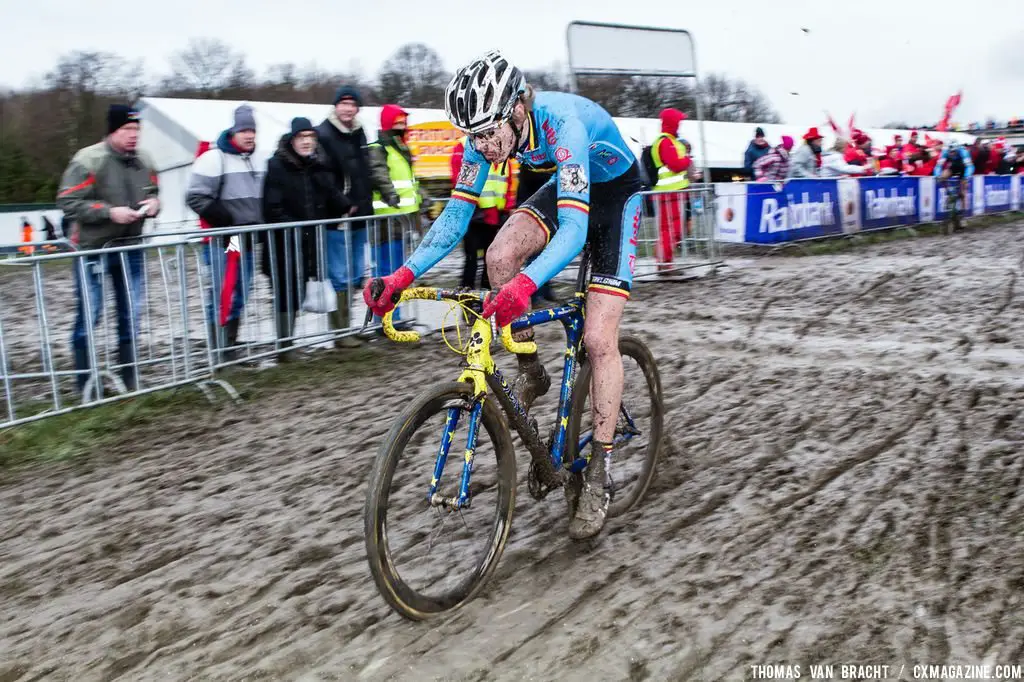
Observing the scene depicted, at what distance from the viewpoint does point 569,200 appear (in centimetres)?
348

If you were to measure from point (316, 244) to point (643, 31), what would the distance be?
6944 mm

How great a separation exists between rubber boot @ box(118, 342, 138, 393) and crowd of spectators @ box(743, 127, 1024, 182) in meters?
12.5

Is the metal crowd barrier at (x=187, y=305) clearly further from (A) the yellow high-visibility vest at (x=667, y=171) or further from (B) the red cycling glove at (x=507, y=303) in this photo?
(A) the yellow high-visibility vest at (x=667, y=171)

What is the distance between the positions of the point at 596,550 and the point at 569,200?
150 cm

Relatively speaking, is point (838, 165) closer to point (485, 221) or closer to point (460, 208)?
point (485, 221)

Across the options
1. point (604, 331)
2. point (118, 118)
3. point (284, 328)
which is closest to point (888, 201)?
point (284, 328)

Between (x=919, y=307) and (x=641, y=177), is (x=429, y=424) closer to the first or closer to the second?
(x=641, y=177)

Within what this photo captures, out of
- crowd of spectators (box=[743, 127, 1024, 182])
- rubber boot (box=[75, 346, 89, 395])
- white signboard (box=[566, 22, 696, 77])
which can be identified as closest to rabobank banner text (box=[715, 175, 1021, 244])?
crowd of spectators (box=[743, 127, 1024, 182])

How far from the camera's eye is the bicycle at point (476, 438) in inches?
122

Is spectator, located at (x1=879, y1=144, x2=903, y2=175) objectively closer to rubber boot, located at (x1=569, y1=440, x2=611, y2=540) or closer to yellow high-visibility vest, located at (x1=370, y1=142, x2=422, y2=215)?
yellow high-visibility vest, located at (x1=370, y1=142, x2=422, y2=215)

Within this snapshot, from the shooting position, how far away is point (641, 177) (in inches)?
162

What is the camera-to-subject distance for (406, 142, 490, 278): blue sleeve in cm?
371

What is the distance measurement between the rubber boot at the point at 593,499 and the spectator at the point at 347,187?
14.2ft

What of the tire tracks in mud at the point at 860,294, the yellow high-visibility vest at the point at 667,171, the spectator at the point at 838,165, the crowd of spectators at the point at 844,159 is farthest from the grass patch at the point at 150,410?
the spectator at the point at 838,165
